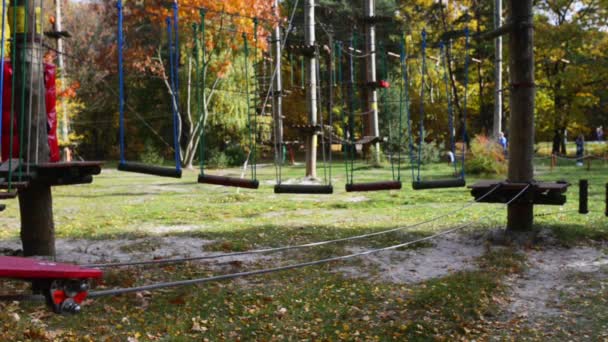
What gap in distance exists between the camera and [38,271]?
341 centimetres

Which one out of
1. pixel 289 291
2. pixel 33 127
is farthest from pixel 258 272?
pixel 33 127

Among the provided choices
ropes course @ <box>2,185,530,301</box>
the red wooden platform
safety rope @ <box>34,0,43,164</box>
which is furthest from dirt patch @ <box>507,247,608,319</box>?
safety rope @ <box>34,0,43,164</box>

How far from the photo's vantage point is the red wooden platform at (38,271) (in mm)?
3367

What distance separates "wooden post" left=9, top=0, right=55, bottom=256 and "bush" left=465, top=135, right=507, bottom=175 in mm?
16314

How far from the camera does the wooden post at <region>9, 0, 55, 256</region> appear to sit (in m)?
7.39

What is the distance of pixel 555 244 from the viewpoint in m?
9.51

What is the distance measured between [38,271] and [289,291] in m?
4.13

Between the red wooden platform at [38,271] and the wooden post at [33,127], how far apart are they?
4108 mm

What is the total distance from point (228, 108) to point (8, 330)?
26.1 metres

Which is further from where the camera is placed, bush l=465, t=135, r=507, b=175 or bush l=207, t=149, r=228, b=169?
bush l=207, t=149, r=228, b=169

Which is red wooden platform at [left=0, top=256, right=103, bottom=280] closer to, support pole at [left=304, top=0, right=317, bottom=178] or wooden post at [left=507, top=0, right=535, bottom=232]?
wooden post at [left=507, top=0, right=535, bottom=232]

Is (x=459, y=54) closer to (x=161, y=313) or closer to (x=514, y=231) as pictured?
(x=514, y=231)

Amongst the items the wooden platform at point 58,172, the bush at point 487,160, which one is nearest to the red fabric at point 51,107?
the wooden platform at point 58,172

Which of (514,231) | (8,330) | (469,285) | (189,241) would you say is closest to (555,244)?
(514,231)
